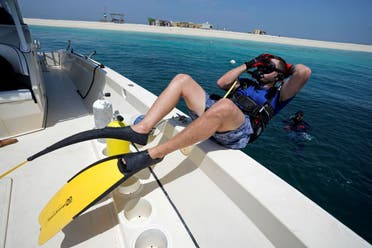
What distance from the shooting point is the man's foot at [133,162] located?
1339 millimetres

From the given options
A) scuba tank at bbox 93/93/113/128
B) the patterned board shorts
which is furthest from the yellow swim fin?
scuba tank at bbox 93/93/113/128

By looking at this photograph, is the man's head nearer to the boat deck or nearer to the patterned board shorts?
the patterned board shorts

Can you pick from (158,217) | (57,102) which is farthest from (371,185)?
(57,102)

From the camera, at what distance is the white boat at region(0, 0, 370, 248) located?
1.00m

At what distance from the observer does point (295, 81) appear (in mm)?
1842

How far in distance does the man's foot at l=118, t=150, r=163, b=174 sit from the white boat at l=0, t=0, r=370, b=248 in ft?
0.96

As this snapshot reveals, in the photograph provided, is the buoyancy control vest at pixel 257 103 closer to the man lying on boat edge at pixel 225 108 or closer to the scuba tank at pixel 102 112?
the man lying on boat edge at pixel 225 108

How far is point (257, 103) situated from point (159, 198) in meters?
1.44

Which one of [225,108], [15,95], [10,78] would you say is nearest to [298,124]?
[225,108]

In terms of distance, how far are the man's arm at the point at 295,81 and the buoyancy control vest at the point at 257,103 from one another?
0.28 feet

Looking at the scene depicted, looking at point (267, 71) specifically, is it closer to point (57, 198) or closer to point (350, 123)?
point (57, 198)

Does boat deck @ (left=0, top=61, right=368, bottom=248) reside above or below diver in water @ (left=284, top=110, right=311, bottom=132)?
above

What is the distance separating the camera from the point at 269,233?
3.30ft

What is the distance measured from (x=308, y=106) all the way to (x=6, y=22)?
8.32 meters
